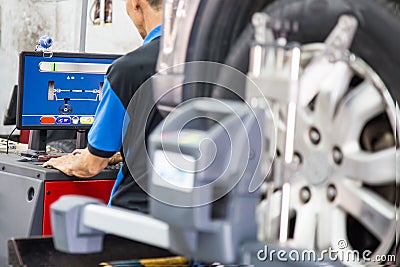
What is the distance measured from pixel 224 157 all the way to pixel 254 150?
0.06m

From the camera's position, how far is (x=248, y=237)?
102cm

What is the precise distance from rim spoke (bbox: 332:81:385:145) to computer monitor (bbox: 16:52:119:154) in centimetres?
259

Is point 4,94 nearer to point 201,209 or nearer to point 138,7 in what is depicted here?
point 138,7

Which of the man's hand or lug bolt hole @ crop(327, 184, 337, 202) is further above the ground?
lug bolt hole @ crop(327, 184, 337, 202)

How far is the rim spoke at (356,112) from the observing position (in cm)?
105

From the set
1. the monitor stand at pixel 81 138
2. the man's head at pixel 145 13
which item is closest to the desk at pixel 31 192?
the monitor stand at pixel 81 138

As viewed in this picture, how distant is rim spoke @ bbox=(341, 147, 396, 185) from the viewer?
3.44ft

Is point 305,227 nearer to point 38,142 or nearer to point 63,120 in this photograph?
point 63,120

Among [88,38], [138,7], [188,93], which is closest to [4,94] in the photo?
[88,38]

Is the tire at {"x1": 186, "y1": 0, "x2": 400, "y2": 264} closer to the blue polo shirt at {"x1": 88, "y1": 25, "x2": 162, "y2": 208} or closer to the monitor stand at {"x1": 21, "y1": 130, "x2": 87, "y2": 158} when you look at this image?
the blue polo shirt at {"x1": 88, "y1": 25, "x2": 162, "y2": 208}

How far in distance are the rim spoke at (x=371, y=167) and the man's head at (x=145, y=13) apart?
1.35 meters

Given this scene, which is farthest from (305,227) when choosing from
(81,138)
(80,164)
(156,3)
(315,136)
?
(81,138)

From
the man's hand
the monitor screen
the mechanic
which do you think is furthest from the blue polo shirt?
the monitor screen

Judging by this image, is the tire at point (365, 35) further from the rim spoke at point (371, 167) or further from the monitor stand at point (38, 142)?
the monitor stand at point (38, 142)
